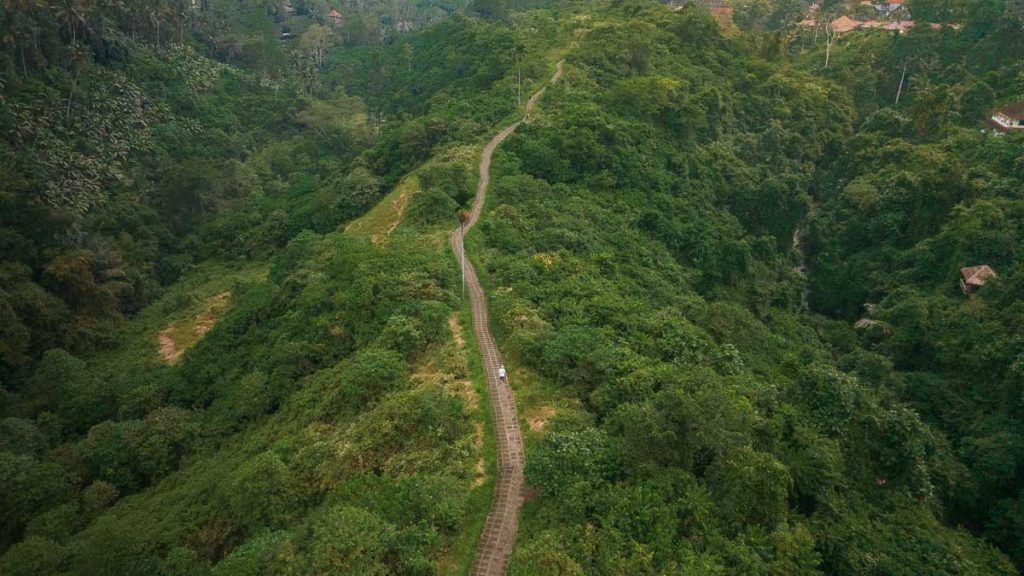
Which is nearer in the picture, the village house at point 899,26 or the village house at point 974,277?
the village house at point 974,277

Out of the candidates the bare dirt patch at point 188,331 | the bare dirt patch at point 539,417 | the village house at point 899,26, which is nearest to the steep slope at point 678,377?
the bare dirt patch at point 539,417

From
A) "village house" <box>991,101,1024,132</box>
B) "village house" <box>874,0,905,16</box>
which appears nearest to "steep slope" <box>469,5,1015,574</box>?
"village house" <box>991,101,1024,132</box>

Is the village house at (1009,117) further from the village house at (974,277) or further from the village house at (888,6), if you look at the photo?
the village house at (888,6)

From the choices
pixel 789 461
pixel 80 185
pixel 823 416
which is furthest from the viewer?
pixel 80 185

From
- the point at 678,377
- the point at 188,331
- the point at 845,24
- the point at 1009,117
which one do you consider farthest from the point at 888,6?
the point at 188,331

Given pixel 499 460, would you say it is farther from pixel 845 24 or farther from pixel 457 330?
pixel 845 24

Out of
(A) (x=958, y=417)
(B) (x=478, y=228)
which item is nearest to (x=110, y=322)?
(B) (x=478, y=228)

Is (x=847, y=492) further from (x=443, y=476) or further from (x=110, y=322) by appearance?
(x=110, y=322)
